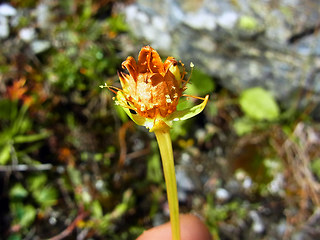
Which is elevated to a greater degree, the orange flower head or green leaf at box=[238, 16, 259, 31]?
green leaf at box=[238, 16, 259, 31]

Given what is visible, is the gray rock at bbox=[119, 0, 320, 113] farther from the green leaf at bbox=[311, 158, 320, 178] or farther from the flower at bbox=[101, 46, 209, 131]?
the flower at bbox=[101, 46, 209, 131]

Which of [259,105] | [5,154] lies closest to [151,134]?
[259,105]

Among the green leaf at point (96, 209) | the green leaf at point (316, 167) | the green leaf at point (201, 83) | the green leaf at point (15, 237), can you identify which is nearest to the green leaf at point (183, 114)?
the green leaf at point (96, 209)

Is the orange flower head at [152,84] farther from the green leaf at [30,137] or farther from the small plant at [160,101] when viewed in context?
the green leaf at [30,137]

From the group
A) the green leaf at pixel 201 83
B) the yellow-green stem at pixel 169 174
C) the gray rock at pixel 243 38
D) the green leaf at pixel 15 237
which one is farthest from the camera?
the green leaf at pixel 201 83

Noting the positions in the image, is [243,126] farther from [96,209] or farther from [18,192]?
[18,192]

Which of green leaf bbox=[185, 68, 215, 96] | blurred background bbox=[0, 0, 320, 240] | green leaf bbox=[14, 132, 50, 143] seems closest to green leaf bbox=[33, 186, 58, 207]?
blurred background bbox=[0, 0, 320, 240]

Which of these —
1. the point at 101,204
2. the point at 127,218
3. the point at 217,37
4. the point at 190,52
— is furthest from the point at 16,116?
the point at 217,37
